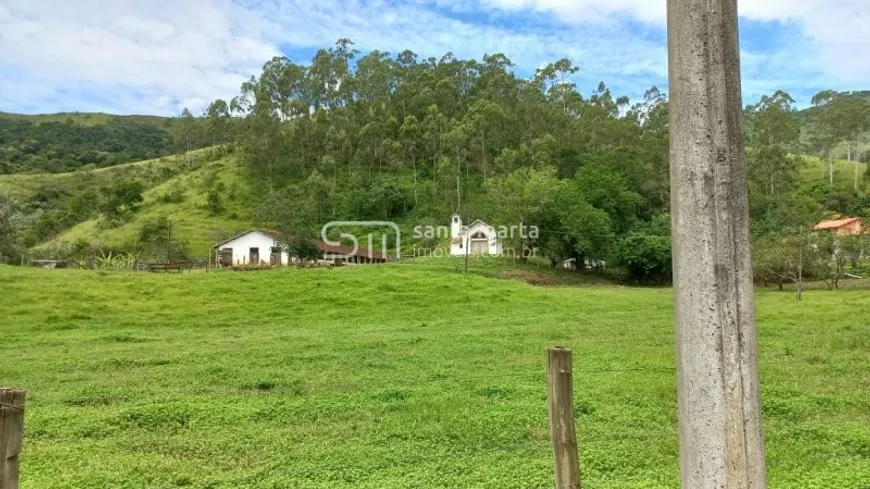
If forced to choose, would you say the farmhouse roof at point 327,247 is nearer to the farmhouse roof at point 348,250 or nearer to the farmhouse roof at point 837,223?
the farmhouse roof at point 348,250

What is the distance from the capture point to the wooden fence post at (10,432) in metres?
2.34

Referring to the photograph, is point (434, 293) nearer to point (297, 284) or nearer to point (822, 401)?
point (297, 284)

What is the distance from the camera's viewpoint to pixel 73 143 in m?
111

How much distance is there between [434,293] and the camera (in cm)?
2380

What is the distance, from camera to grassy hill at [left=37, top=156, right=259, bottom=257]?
50781 mm

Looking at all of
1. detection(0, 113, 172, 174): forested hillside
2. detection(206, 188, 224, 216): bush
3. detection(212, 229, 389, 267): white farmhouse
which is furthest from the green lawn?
detection(0, 113, 172, 174): forested hillside

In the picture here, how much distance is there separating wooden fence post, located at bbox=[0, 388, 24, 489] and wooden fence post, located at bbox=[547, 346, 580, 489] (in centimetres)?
237

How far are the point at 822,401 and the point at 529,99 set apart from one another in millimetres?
60645

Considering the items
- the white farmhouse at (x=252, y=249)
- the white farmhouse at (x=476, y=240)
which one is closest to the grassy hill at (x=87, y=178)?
the white farmhouse at (x=252, y=249)

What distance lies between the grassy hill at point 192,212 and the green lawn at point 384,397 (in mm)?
33508

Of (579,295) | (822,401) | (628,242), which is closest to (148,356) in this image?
(822,401)

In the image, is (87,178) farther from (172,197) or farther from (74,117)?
(74,117)

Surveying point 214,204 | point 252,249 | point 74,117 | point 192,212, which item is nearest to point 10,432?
point 252,249

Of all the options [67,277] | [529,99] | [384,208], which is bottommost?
[67,277]
